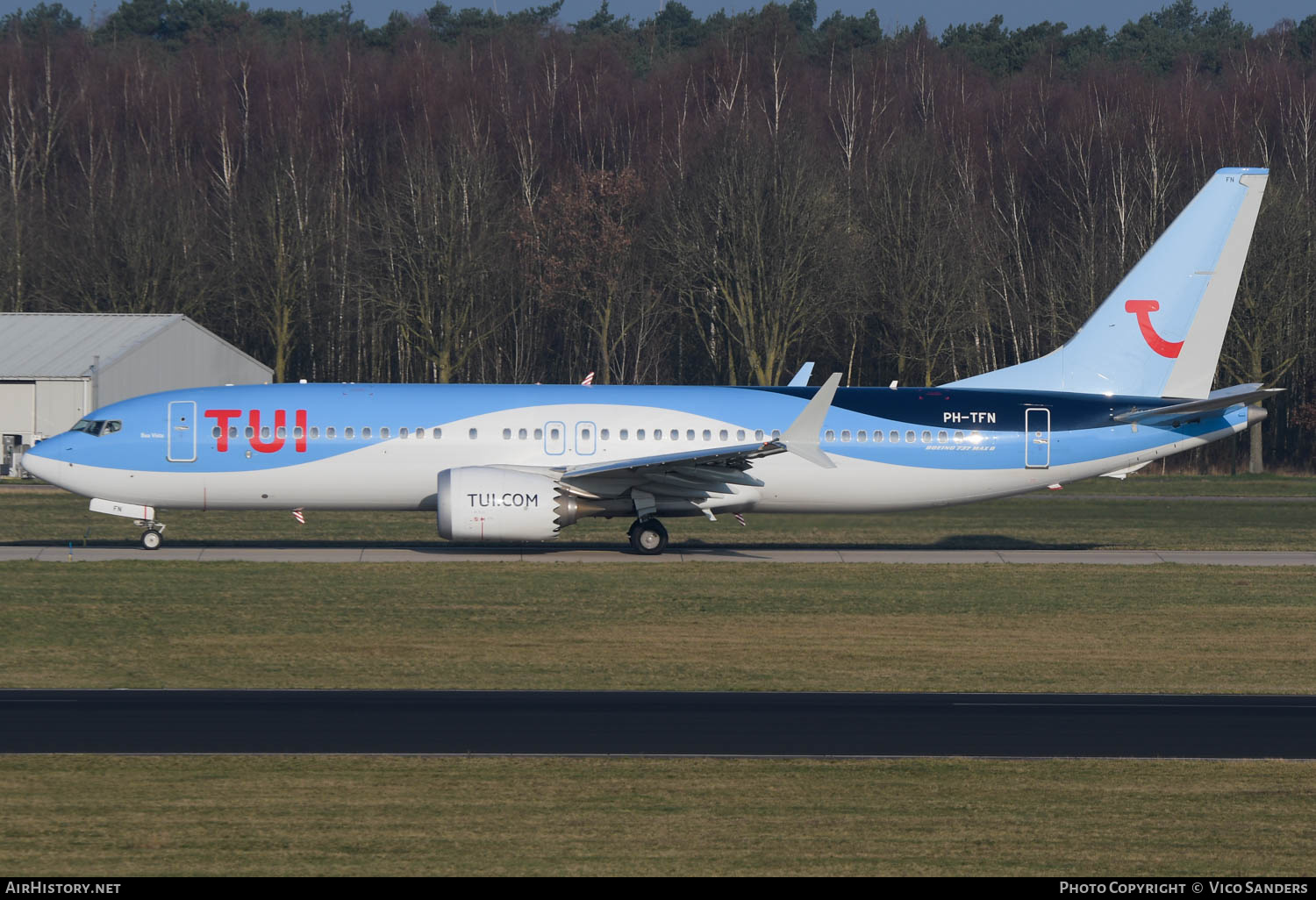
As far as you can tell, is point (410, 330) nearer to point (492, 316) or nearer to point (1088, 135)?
point (492, 316)

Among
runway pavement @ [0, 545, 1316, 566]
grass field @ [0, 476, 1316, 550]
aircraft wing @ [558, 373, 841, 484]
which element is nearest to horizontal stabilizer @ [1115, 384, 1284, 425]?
runway pavement @ [0, 545, 1316, 566]

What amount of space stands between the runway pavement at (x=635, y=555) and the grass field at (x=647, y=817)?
18.5m

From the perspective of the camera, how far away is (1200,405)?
3397 centimetres

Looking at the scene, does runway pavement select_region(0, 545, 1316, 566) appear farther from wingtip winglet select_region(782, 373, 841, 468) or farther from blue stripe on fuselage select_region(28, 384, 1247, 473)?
wingtip winglet select_region(782, 373, 841, 468)

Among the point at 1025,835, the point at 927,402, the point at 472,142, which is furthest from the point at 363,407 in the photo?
the point at 472,142

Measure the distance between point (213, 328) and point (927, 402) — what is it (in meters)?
57.0

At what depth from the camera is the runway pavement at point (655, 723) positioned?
16.0 metres

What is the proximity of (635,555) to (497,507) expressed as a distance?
408 centimetres

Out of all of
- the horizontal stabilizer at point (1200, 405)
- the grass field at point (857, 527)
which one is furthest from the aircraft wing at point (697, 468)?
the horizontal stabilizer at point (1200, 405)

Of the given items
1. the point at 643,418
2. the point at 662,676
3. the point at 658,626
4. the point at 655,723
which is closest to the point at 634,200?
the point at 643,418

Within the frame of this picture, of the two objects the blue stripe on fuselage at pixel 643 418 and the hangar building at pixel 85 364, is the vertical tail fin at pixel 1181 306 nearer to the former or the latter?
the blue stripe on fuselage at pixel 643 418

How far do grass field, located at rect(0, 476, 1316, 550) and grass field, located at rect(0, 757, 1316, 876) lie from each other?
23.4 meters

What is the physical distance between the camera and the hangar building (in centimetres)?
6184

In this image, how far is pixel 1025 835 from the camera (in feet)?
41.2
